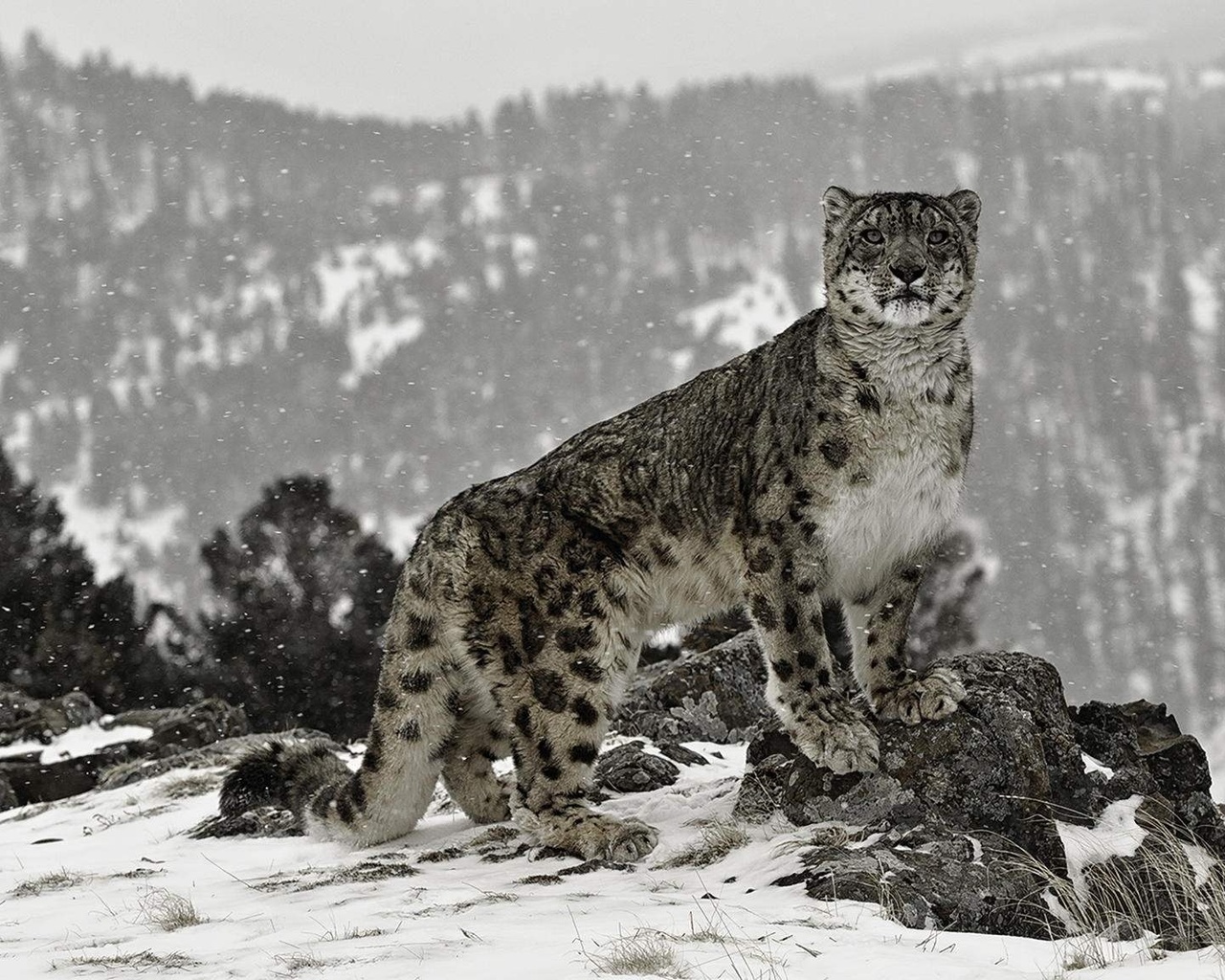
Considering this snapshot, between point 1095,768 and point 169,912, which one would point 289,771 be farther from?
point 1095,768

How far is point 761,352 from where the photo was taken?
7695 millimetres

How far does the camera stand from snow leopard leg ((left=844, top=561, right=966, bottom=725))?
7.00m

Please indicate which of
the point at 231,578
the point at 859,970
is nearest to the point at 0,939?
the point at 859,970

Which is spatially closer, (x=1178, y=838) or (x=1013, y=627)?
(x=1178, y=838)

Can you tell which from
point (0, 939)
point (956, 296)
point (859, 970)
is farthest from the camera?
point (956, 296)

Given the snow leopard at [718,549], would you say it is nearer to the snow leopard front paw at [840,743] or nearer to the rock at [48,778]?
the snow leopard front paw at [840,743]

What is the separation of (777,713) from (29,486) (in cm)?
3266

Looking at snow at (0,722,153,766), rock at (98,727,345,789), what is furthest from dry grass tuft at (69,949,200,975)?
snow at (0,722,153,766)

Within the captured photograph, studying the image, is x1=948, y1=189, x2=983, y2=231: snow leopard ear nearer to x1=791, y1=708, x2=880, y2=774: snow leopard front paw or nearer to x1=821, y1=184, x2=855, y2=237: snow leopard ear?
x1=821, y1=184, x2=855, y2=237: snow leopard ear

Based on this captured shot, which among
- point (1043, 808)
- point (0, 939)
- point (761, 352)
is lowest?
point (1043, 808)

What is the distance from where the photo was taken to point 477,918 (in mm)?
5785

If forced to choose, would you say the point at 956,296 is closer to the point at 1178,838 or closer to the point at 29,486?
the point at 1178,838

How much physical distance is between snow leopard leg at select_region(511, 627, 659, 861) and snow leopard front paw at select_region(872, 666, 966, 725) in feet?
4.72

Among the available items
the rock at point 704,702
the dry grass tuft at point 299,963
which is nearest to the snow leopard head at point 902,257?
the dry grass tuft at point 299,963
